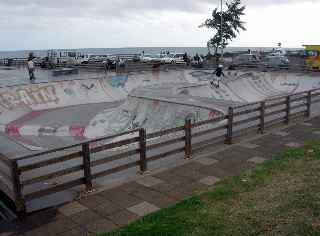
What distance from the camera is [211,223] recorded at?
5.97 m

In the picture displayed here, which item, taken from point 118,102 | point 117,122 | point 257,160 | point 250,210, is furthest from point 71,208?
point 118,102

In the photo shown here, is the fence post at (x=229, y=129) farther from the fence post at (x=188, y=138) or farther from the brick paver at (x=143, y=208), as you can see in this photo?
the brick paver at (x=143, y=208)

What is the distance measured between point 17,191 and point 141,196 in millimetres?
2382

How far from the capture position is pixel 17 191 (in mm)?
6488

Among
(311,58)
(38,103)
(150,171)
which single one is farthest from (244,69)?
(150,171)

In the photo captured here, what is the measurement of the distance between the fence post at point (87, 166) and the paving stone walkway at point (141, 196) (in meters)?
0.26

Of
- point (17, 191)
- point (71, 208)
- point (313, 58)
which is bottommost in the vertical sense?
point (71, 208)

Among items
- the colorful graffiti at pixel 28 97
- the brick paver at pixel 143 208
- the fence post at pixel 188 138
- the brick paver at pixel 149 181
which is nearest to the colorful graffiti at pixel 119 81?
the colorful graffiti at pixel 28 97

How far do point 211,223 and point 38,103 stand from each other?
21.0 meters

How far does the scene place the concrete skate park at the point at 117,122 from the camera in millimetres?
7465

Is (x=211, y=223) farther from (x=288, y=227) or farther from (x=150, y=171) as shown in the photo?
(x=150, y=171)

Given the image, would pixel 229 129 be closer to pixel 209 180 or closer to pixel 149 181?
pixel 209 180

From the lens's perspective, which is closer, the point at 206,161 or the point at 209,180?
the point at 209,180

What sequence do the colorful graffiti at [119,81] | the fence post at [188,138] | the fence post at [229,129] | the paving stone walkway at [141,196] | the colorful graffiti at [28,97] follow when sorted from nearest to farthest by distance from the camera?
the paving stone walkway at [141,196] → the fence post at [188,138] → the fence post at [229,129] → the colorful graffiti at [28,97] → the colorful graffiti at [119,81]
